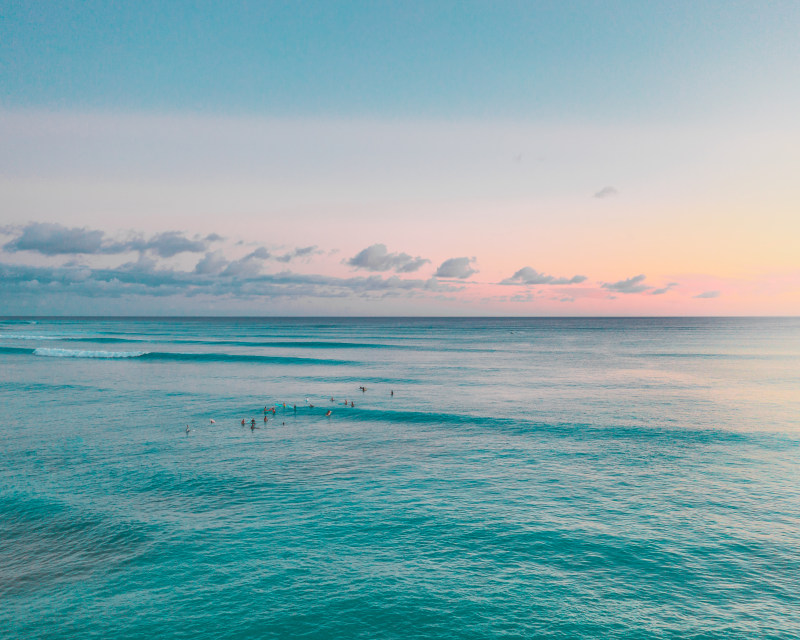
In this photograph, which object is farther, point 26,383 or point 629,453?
point 26,383

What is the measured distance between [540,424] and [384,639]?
34401 millimetres

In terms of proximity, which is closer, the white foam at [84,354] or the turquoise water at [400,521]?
the turquoise water at [400,521]

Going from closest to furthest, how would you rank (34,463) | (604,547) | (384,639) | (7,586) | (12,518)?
(384,639) < (7,586) < (604,547) < (12,518) < (34,463)

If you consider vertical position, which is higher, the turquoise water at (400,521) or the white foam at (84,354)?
the turquoise water at (400,521)

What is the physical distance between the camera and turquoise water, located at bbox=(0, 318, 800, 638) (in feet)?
60.9

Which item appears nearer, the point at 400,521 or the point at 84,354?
the point at 400,521

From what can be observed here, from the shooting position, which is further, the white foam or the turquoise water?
the white foam

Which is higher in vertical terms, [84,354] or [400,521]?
[400,521]

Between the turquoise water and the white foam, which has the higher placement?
the turquoise water

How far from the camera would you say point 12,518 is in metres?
26.5

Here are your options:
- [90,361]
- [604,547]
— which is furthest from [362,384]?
[90,361]

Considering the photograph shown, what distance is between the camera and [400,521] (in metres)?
26.4

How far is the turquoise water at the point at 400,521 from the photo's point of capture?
18.6 metres

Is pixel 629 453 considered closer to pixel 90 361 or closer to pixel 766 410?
pixel 766 410
